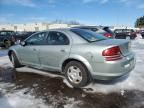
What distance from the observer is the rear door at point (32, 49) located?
5.82m

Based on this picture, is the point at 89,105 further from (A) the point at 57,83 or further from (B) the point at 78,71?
(A) the point at 57,83

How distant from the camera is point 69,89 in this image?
4.75 metres

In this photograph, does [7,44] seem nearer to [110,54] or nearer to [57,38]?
[57,38]

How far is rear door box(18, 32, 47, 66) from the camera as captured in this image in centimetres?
582

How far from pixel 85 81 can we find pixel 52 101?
1.10m

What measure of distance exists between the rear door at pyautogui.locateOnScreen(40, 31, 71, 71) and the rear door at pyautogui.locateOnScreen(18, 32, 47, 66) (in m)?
0.25

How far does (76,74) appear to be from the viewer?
485 centimetres

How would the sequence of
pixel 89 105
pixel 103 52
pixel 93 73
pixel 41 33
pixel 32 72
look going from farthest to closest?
pixel 32 72 < pixel 41 33 < pixel 93 73 < pixel 103 52 < pixel 89 105

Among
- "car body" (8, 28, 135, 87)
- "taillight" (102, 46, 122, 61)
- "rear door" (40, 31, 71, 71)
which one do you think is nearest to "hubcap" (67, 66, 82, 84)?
"car body" (8, 28, 135, 87)

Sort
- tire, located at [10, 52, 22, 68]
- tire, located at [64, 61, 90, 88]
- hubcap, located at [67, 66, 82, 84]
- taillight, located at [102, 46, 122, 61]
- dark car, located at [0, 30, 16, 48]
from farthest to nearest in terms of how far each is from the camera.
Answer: dark car, located at [0, 30, 16, 48] → tire, located at [10, 52, 22, 68] → hubcap, located at [67, 66, 82, 84] → tire, located at [64, 61, 90, 88] → taillight, located at [102, 46, 122, 61]

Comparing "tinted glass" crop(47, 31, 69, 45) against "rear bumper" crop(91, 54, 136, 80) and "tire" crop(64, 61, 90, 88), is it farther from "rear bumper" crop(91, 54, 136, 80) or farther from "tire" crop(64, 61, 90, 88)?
"rear bumper" crop(91, 54, 136, 80)

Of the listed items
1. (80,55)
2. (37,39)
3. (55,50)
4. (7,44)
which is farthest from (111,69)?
(7,44)

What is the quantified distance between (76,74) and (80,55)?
1.87 ft

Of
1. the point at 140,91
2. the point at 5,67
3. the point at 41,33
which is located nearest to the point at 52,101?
the point at 140,91
